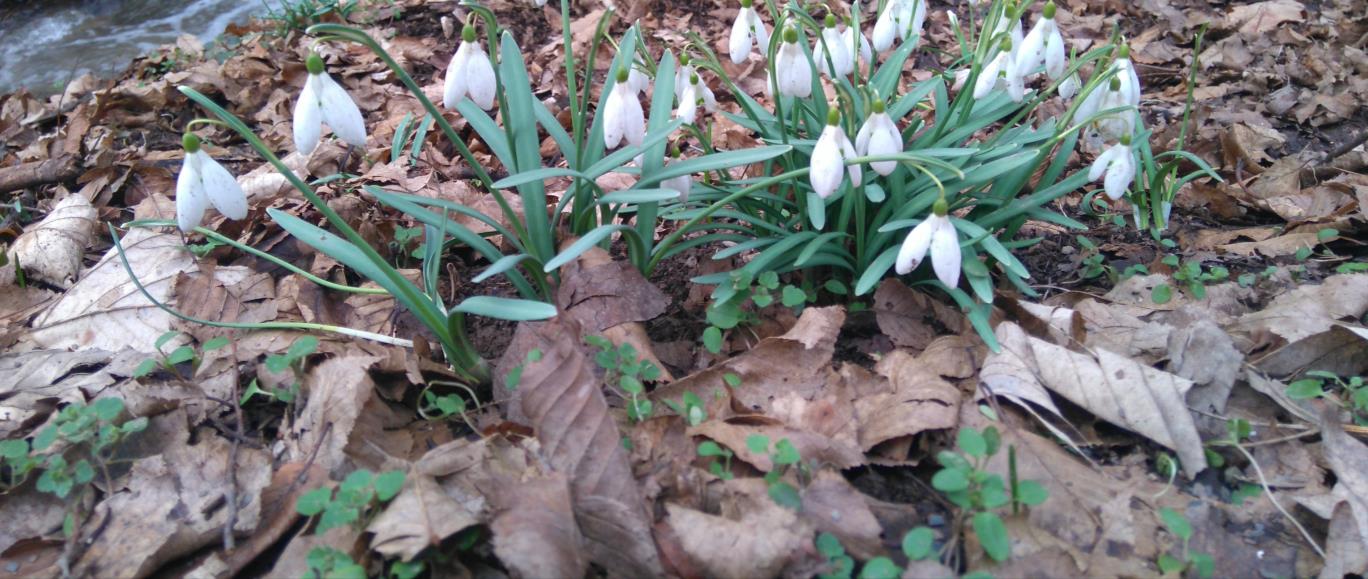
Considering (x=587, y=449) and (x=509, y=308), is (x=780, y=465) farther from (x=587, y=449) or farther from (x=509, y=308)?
(x=509, y=308)

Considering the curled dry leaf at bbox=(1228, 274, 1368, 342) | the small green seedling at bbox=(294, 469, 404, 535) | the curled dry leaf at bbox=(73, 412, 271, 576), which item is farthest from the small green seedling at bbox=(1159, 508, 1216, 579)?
the curled dry leaf at bbox=(73, 412, 271, 576)

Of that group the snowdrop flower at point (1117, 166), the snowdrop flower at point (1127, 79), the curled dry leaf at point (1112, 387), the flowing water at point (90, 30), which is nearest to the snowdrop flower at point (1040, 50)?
the snowdrop flower at point (1127, 79)

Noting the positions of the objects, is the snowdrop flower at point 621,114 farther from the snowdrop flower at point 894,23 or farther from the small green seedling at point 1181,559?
the small green seedling at point 1181,559

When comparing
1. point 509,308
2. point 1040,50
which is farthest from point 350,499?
point 1040,50

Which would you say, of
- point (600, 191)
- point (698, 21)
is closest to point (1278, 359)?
point (600, 191)

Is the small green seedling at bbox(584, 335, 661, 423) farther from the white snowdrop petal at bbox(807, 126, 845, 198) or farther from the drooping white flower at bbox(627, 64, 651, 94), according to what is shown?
the drooping white flower at bbox(627, 64, 651, 94)

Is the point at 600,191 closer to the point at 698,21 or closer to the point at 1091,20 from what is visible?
the point at 698,21
